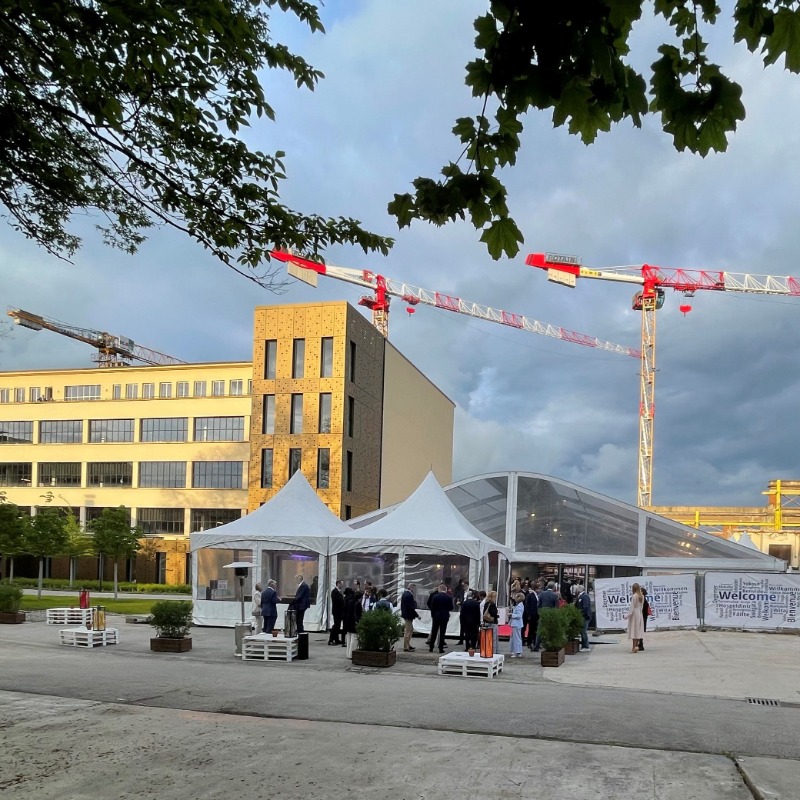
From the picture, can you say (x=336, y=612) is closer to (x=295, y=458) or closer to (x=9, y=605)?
(x=9, y=605)

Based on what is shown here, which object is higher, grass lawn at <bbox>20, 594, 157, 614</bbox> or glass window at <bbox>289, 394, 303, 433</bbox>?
glass window at <bbox>289, 394, 303, 433</bbox>

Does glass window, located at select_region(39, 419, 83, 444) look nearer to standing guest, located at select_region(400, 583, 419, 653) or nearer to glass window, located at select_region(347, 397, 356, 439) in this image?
glass window, located at select_region(347, 397, 356, 439)

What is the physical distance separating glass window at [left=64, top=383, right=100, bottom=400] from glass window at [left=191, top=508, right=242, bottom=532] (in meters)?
12.2

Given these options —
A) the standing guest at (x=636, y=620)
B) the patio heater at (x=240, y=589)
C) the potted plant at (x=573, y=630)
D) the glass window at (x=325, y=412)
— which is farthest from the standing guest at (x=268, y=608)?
the glass window at (x=325, y=412)

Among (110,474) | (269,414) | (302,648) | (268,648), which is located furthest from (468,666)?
(110,474)

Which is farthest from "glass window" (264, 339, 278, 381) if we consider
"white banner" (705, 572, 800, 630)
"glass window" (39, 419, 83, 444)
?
"white banner" (705, 572, 800, 630)

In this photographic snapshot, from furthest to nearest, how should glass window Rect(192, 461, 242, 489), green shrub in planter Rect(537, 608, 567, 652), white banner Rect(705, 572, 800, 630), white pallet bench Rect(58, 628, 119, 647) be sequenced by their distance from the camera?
glass window Rect(192, 461, 242, 489)
white banner Rect(705, 572, 800, 630)
white pallet bench Rect(58, 628, 119, 647)
green shrub in planter Rect(537, 608, 567, 652)

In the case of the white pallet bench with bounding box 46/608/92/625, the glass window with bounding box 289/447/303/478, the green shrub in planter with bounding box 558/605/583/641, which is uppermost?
the glass window with bounding box 289/447/303/478

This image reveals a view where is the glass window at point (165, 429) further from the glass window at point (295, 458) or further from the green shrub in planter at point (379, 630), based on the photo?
the green shrub in planter at point (379, 630)

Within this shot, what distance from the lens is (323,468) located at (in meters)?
48.8

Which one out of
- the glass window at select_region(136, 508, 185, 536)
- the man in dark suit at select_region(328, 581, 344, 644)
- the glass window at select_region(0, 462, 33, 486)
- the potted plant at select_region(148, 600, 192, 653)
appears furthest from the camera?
the glass window at select_region(0, 462, 33, 486)

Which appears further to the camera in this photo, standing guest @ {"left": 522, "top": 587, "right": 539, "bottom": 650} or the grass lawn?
the grass lawn

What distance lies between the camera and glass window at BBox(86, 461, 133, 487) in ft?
195

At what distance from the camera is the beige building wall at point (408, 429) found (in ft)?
191
